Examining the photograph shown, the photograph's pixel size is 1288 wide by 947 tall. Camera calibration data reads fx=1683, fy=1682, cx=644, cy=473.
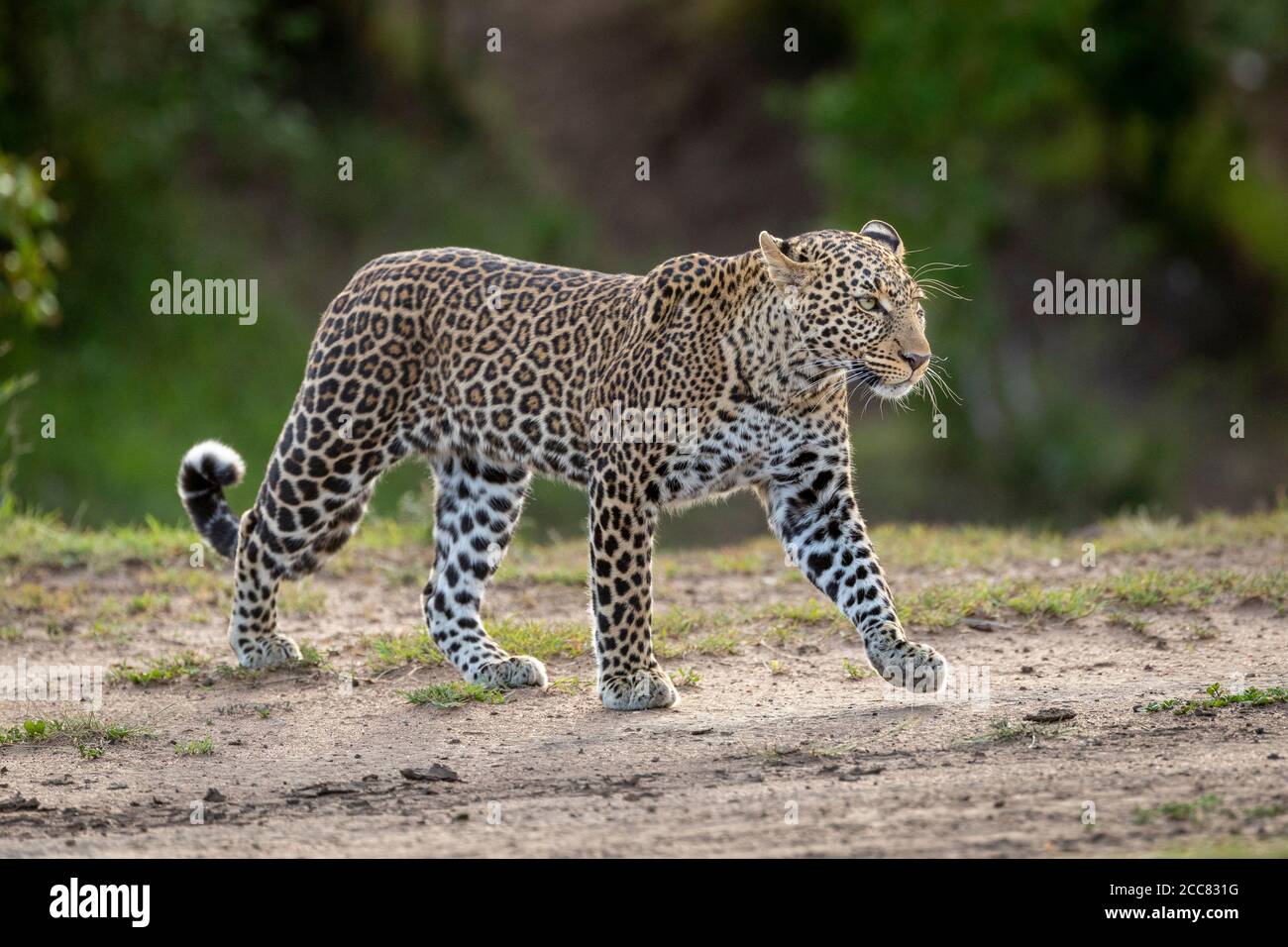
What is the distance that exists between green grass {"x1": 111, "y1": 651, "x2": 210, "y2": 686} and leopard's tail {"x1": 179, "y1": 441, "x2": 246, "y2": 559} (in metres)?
0.61

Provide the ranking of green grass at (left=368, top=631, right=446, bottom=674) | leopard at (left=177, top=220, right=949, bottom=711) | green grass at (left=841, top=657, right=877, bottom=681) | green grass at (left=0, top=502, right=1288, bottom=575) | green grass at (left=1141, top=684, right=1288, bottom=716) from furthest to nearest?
1. green grass at (left=0, top=502, right=1288, bottom=575)
2. green grass at (left=368, top=631, right=446, bottom=674)
3. green grass at (left=841, top=657, right=877, bottom=681)
4. leopard at (left=177, top=220, right=949, bottom=711)
5. green grass at (left=1141, top=684, right=1288, bottom=716)

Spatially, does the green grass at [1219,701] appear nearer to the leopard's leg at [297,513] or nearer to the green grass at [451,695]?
the green grass at [451,695]

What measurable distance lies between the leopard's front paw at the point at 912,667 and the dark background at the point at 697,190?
416 inches

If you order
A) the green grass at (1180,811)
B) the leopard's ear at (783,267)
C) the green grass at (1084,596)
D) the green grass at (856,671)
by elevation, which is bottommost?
the green grass at (1180,811)

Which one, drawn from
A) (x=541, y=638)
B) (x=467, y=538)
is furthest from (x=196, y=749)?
(x=541, y=638)

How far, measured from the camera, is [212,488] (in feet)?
30.8

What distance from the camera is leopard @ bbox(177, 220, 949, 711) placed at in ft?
26.0

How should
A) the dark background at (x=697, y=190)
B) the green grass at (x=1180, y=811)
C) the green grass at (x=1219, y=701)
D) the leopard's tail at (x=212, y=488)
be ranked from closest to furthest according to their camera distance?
the green grass at (x=1180, y=811) < the green grass at (x=1219, y=701) < the leopard's tail at (x=212, y=488) < the dark background at (x=697, y=190)

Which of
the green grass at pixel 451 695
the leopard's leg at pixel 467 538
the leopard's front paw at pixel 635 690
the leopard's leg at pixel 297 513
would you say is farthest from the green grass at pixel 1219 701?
the leopard's leg at pixel 297 513

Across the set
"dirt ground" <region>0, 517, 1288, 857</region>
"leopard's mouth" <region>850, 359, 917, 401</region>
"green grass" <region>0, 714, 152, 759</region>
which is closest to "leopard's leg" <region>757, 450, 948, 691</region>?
"dirt ground" <region>0, 517, 1288, 857</region>

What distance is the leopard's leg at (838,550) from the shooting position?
7.98 meters

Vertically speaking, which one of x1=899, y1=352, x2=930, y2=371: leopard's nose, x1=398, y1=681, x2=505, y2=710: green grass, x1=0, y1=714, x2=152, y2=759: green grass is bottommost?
x1=0, y1=714, x2=152, y2=759: green grass

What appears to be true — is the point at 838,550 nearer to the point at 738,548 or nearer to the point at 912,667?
the point at 912,667

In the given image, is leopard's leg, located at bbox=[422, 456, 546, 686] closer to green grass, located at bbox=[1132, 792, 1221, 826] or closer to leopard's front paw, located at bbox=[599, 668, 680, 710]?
leopard's front paw, located at bbox=[599, 668, 680, 710]
